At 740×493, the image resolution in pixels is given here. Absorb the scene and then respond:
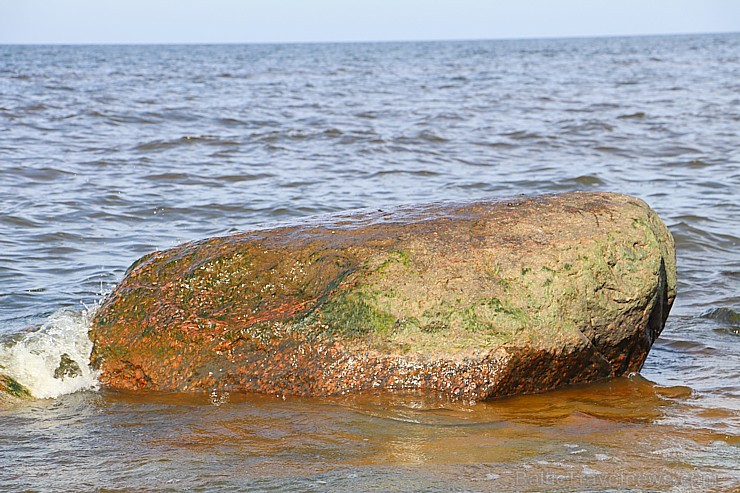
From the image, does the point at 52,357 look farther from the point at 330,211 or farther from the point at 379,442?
the point at 330,211

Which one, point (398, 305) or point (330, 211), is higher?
point (398, 305)

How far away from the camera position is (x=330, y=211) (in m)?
8.26

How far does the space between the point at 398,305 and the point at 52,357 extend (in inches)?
65.2

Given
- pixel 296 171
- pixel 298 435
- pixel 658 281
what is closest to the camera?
pixel 298 435

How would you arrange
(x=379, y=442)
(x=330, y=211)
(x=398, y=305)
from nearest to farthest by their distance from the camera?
1. (x=379, y=442)
2. (x=398, y=305)
3. (x=330, y=211)

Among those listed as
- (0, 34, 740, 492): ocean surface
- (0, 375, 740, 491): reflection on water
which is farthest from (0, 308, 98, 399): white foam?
(0, 375, 740, 491): reflection on water

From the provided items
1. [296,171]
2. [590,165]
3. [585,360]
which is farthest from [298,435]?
[590,165]

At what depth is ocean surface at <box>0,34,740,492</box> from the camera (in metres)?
2.98

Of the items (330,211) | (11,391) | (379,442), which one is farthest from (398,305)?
(330,211)

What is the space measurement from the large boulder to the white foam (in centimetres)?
7

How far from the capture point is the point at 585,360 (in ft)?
13.0

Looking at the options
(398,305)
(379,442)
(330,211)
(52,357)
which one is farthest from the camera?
(330,211)

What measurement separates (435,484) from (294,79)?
81.7 feet

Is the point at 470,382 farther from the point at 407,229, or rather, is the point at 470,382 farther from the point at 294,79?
the point at 294,79
